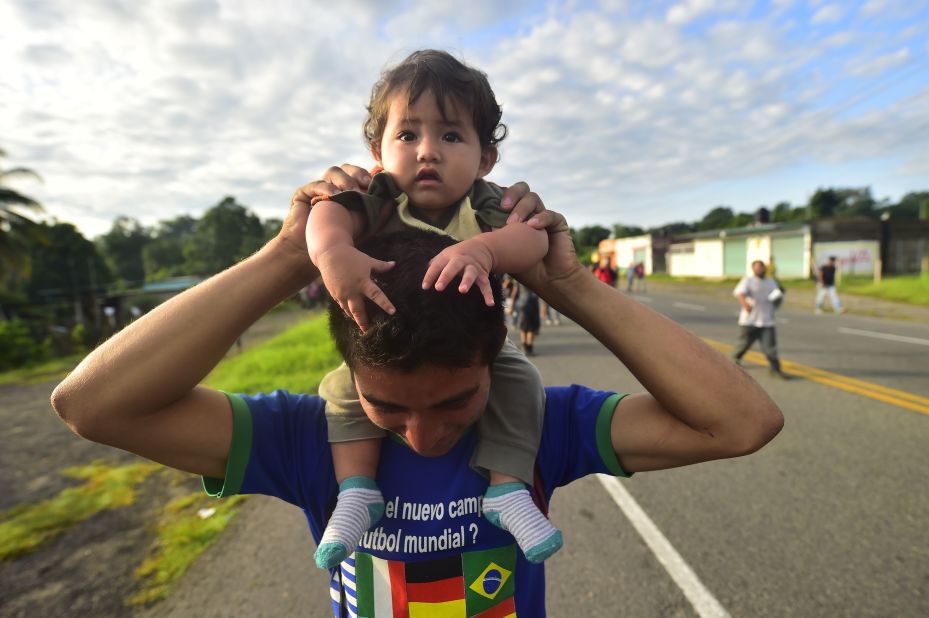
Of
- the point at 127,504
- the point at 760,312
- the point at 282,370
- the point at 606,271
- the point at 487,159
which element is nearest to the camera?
the point at 487,159

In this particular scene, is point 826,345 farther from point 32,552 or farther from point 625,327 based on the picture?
point 32,552

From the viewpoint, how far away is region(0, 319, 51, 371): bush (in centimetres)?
1861

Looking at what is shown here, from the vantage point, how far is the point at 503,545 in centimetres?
145

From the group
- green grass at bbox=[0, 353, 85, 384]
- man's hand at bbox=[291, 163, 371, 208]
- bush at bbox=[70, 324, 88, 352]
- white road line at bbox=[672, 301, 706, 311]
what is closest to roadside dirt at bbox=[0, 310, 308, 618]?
man's hand at bbox=[291, 163, 371, 208]

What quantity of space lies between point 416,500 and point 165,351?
0.72 metres

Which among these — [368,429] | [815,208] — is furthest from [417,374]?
[815,208]

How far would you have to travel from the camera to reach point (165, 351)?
1221mm

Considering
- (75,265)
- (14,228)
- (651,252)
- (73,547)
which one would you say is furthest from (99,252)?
(73,547)

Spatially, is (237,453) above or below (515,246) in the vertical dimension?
below

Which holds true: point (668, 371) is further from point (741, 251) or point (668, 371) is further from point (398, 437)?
point (741, 251)

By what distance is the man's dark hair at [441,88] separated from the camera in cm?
170

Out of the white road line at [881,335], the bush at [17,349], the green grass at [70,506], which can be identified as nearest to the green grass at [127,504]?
the green grass at [70,506]

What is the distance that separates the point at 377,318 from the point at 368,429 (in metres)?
0.44

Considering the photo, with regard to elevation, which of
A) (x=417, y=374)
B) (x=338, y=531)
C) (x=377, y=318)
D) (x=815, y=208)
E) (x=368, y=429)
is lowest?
(x=338, y=531)
